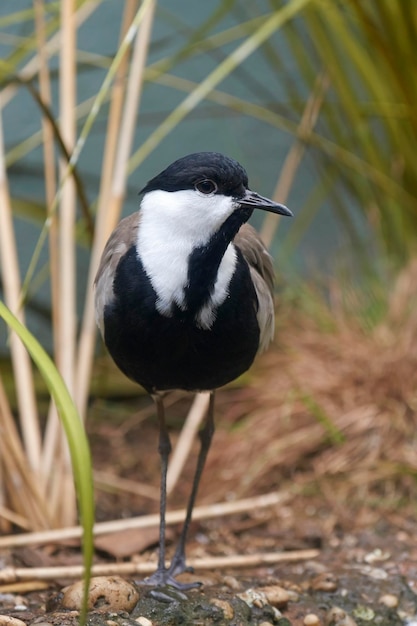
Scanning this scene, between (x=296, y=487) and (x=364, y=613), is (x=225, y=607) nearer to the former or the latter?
(x=364, y=613)

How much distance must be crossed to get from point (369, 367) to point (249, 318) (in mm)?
1123

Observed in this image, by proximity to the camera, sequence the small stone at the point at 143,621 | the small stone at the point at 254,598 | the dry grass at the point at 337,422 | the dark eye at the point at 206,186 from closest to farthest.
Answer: the dark eye at the point at 206,186
the small stone at the point at 143,621
the small stone at the point at 254,598
the dry grass at the point at 337,422

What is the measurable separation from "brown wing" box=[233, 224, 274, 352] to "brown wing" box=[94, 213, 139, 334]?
23 cm

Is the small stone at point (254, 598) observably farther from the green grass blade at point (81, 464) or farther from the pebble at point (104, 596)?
the green grass blade at point (81, 464)

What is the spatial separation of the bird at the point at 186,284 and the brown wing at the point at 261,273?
0.01 metres

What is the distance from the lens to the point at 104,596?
5.77 feet

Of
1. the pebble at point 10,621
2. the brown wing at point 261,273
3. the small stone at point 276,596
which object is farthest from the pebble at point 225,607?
the brown wing at point 261,273

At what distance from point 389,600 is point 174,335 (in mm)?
836

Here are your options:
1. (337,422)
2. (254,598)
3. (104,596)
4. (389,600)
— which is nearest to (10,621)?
(104,596)

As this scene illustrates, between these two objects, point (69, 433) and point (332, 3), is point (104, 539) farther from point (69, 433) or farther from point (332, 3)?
point (332, 3)

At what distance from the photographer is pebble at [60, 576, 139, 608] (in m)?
1.75

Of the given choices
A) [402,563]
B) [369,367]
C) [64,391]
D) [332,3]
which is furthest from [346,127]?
[64,391]

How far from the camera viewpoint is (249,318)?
5.79 ft

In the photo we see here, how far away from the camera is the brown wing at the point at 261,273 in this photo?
73.8 inches
